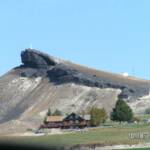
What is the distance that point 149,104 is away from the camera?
599 feet

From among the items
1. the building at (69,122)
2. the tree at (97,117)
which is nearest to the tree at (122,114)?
the tree at (97,117)

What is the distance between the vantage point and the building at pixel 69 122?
13375cm

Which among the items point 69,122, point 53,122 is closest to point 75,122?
point 69,122

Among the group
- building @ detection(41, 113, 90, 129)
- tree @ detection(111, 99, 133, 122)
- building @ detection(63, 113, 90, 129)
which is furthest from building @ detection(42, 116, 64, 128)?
tree @ detection(111, 99, 133, 122)

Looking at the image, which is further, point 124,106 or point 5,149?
point 124,106

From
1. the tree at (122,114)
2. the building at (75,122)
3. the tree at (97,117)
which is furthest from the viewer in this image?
the building at (75,122)

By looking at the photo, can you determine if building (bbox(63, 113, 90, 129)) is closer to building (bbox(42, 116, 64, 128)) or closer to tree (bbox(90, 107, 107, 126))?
building (bbox(42, 116, 64, 128))

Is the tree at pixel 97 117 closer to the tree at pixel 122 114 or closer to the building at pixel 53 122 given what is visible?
the tree at pixel 122 114

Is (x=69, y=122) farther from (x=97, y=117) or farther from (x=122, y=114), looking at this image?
(x=122, y=114)

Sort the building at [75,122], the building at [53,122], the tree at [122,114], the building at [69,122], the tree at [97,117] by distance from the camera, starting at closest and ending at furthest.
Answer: the tree at [97,117] → the tree at [122,114] → the building at [75,122] → the building at [69,122] → the building at [53,122]

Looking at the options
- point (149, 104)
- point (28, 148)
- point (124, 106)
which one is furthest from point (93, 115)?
point (28, 148)

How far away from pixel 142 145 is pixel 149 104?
410 ft

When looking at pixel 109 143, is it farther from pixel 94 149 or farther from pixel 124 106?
pixel 124 106

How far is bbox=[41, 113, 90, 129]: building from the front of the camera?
5266 inches
